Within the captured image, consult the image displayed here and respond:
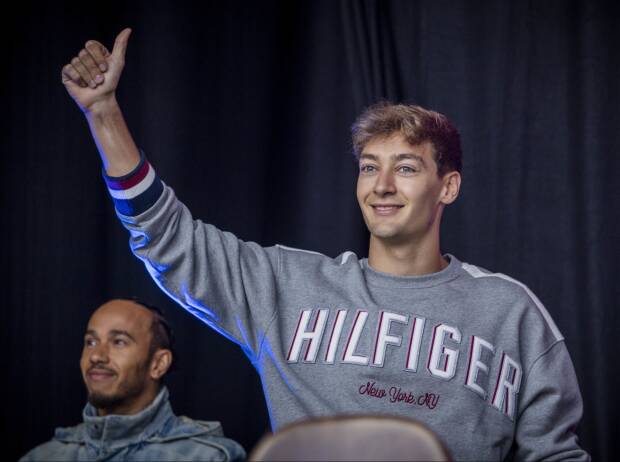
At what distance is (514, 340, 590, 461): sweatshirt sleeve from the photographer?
2.20 meters

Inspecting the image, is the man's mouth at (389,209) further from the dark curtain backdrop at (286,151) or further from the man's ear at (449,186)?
the dark curtain backdrop at (286,151)

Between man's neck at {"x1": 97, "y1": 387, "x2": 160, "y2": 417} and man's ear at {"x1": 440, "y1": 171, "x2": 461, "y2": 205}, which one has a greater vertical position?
man's ear at {"x1": 440, "y1": 171, "x2": 461, "y2": 205}

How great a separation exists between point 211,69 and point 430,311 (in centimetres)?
124

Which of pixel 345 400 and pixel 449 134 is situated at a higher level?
pixel 449 134

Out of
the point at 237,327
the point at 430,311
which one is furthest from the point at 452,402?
the point at 237,327

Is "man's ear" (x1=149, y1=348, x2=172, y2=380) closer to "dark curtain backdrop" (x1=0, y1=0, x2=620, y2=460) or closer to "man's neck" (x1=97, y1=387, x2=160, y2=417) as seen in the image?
"man's neck" (x1=97, y1=387, x2=160, y2=417)

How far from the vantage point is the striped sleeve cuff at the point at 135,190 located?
6.93 feet

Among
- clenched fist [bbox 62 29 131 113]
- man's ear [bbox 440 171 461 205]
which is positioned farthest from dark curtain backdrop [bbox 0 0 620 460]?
clenched fist [bbox 62 29 131 113]

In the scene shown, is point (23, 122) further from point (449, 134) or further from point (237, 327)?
point (449, 134)

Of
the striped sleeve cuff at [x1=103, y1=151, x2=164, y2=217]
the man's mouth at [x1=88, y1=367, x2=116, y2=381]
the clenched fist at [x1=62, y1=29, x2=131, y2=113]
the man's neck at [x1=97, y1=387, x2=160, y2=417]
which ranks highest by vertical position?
the clenched fist at [x1=62, y1=29, x2=131, y2=113]

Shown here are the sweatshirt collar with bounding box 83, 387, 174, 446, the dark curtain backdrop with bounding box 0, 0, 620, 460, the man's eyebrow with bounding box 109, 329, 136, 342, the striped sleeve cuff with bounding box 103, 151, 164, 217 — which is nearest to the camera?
the striped sleeve cuff with bounding box 103, 151, 164, 217

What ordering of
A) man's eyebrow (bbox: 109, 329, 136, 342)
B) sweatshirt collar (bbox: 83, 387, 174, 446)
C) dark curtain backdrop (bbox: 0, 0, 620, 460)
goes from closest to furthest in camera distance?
sweatshirt collar (bbox: 83, 387, 174, 446) → man's eyebrow (bbox: 109, 329, 136, 342) → dark curtain backdrop (bbox: 0, 0, 620, 460)

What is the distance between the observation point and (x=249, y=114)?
9.86 ft

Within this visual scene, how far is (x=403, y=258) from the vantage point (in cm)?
242
